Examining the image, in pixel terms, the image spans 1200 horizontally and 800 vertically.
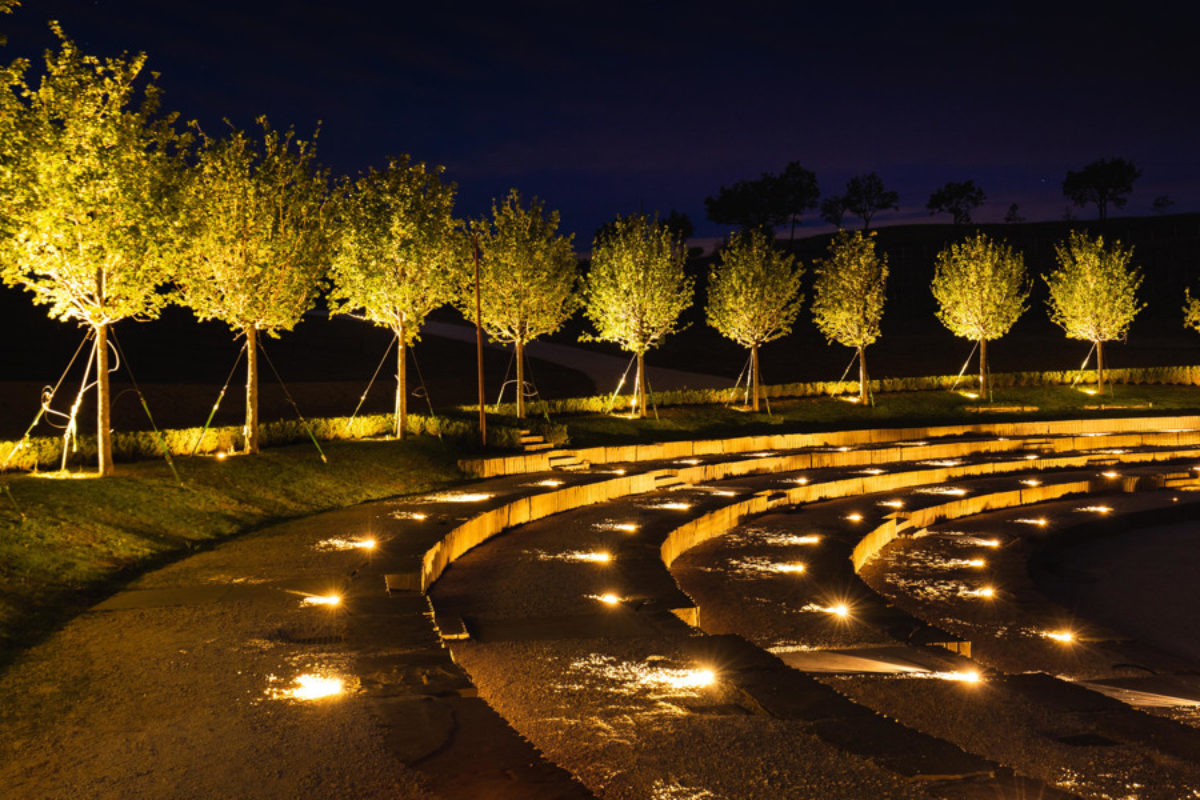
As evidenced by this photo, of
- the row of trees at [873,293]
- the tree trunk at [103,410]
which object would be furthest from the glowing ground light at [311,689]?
the row of trees at [873,293]

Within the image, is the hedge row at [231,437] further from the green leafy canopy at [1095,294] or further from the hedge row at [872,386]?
the green leafy canopy at [1095,294]

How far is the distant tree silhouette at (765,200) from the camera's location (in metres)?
123

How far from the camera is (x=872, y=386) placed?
38.7 metres

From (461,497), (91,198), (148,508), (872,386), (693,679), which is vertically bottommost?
(693,679)

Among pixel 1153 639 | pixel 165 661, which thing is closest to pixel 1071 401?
pixel 1153 639

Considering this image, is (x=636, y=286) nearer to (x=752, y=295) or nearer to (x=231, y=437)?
(x=752, y=295)

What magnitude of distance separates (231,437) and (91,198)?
667cm

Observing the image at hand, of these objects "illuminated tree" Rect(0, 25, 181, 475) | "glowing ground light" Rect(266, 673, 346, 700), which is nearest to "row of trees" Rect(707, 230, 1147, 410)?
"illuminated tree" Rect(0, 25, 181, 475)

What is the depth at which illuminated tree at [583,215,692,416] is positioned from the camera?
32.0 metres

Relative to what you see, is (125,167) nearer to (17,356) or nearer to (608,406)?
(608,406)

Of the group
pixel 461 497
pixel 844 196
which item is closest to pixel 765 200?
pixel 844 196

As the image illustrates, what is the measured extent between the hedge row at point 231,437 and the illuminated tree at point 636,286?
21.6ft

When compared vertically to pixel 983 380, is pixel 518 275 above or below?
above

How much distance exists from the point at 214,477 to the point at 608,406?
53.0 ft
